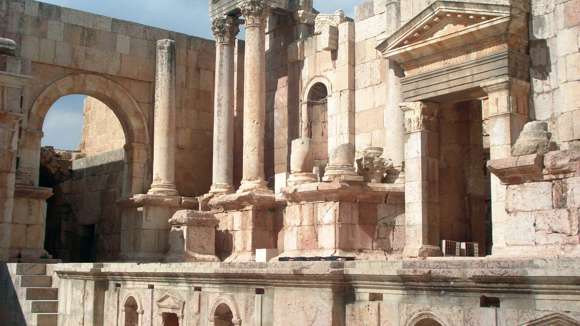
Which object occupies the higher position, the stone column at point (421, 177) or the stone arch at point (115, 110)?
the stone arch at point (115, 110)

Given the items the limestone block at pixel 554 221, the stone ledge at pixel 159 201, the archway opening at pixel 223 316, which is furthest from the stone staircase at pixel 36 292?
the limestone block at pixel 554 221

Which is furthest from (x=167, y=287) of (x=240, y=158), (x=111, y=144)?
(x=111, y=144)

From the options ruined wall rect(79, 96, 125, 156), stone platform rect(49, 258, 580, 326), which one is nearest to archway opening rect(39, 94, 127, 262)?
ruined wall rect(79, 96, 125, 156)

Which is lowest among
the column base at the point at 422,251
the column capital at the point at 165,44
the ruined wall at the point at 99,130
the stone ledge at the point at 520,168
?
the column base at the point at 422,251

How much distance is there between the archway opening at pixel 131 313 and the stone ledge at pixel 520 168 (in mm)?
5598

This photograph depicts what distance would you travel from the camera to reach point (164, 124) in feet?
71.9

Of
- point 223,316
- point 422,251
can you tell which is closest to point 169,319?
point 223,316

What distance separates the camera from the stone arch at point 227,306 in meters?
9.50

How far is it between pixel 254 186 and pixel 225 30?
183 inches

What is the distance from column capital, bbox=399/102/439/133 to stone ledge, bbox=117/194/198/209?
24.8 feet

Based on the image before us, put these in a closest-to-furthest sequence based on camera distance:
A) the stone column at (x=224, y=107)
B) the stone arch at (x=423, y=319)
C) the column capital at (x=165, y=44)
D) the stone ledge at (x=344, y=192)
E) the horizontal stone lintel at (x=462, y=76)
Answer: the stone arch at (x=423, y=319)
the horizontal stone lintel at (x=462, y=76)
the stone ledge at (x=344, y=192)
the stone column at (x=224, y=107)
the column capital at (x=165, y=44)

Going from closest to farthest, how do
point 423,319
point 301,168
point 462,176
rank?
1. point 423,319
2. point 301,168
3. point 462,176

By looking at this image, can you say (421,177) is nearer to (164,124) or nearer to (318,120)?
(318,120)

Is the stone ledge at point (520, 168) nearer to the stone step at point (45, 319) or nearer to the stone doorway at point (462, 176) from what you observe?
the stone doorway at point (462, 176)
